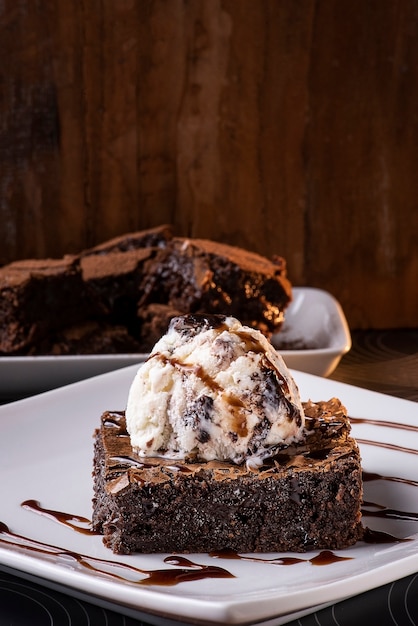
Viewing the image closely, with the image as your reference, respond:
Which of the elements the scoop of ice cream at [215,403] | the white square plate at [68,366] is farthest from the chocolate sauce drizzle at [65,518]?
the white square plate at [68,366]

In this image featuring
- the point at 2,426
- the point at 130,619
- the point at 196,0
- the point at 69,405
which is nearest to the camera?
the point at 130,619

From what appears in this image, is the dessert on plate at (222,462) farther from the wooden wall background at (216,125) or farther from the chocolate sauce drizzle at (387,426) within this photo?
the wooden wall background at (216,125)

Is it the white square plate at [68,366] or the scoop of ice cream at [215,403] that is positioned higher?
the scoop of ice cream at [215,403]

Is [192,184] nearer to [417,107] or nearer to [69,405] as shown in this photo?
[417,107]

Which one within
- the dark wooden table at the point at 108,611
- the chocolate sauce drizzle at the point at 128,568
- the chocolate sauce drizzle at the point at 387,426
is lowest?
the dark wooden table at the point at 108,611

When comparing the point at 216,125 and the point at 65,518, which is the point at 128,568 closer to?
the point at 65,518

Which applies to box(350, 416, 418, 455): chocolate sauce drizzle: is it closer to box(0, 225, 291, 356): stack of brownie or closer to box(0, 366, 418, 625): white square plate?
box(0, 366, 418, 625): white square plate

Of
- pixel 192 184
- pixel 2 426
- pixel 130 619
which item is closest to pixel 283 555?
pixel 130 619
